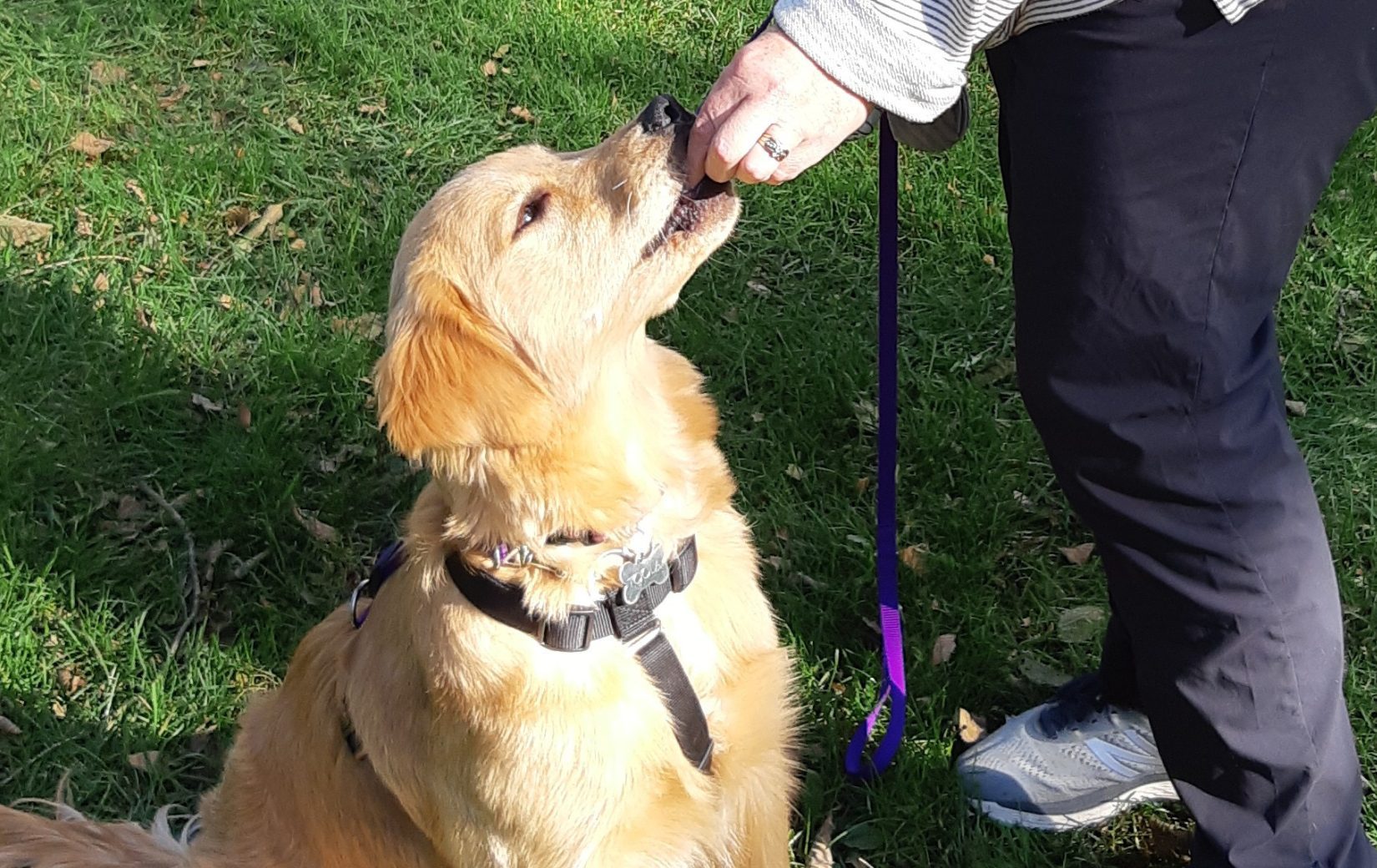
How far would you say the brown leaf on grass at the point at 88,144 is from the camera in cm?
427

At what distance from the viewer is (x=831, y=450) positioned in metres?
3.35

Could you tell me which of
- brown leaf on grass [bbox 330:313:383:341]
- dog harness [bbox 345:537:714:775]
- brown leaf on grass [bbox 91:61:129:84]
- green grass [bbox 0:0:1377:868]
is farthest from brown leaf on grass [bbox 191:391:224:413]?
brown leaf on grass [bbox 91:61:129:84]

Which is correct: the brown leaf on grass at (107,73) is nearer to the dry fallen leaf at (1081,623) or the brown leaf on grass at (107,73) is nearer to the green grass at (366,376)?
the green grass at (366,376)

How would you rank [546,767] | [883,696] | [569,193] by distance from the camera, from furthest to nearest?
[883,696]
[569,193]
[546,767]

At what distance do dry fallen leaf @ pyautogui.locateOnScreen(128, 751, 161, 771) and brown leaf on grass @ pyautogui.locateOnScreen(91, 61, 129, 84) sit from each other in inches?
120

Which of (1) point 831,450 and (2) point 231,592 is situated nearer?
(2) point 231,592

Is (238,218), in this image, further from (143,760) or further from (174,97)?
(143,760)

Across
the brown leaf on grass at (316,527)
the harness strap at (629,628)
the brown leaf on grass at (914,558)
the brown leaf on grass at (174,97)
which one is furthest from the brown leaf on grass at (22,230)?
the brown leaf on grass at (914,558)

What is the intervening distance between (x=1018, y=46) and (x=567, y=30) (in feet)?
11.1

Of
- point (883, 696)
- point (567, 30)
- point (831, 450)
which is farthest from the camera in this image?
point (567, 30)

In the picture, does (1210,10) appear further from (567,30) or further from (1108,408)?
(567,30)

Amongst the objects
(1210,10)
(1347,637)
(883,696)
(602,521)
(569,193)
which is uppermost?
(1210,10)

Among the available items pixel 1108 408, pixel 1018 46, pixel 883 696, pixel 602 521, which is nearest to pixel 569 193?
pixel 602 521

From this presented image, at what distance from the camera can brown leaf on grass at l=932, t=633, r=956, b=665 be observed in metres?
2.83
